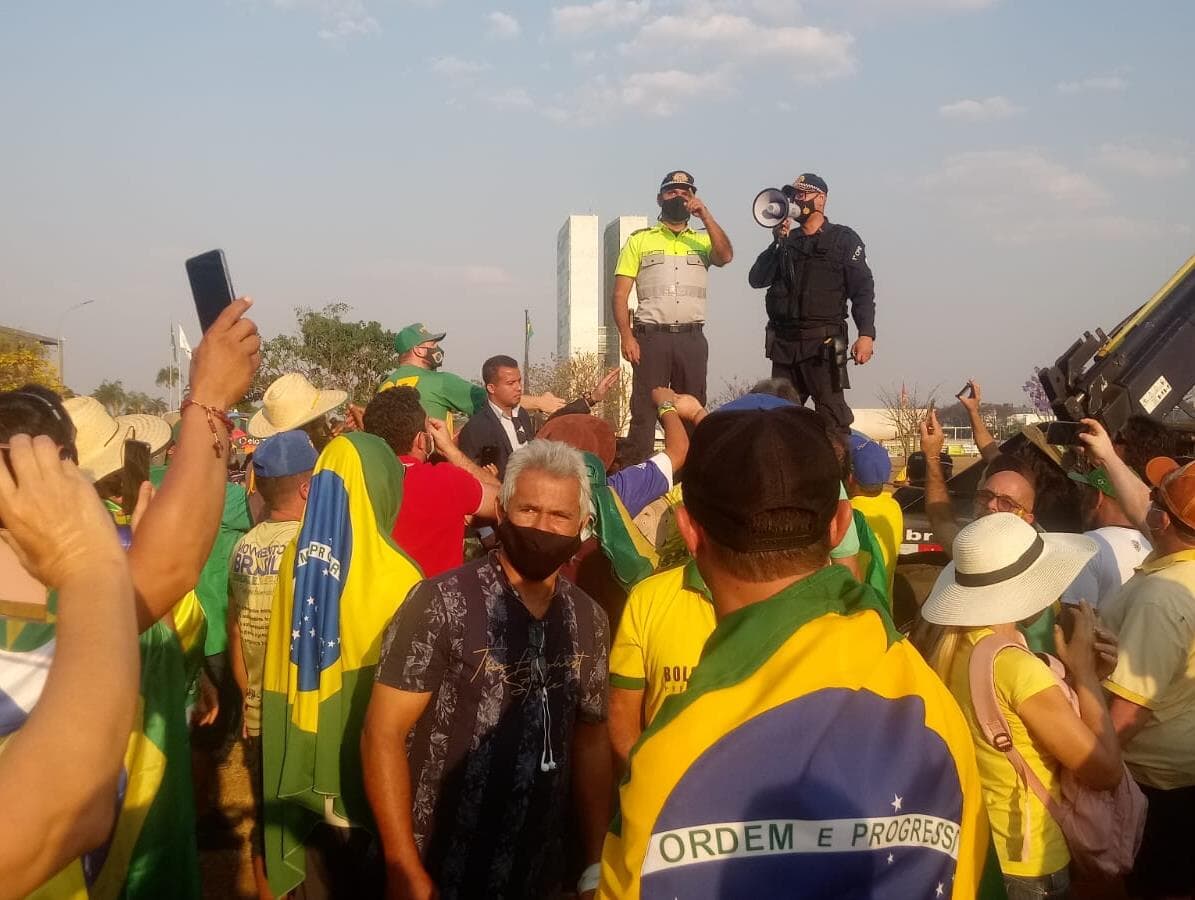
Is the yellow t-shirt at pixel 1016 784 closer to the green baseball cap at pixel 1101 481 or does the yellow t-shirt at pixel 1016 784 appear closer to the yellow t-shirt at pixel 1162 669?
the yellow t-shirt at pixel 1162 669

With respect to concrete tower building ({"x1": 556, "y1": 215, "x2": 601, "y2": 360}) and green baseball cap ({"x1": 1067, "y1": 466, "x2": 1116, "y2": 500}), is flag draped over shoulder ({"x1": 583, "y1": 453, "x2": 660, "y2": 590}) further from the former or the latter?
concrete tower building ({"x1": 556, "y1": 215, "x2": 601, "y2": 360})

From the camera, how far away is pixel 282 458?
15.8 feet

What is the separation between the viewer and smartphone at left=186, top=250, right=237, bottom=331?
2.29 m

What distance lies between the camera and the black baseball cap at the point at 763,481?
1714 mm

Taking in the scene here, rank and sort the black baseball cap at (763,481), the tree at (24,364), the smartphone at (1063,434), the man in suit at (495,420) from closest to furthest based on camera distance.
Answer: the black baseball cap at (763,481), the smartphone at (1063,434), the man in suit at (495,420), the tree at (24,364)

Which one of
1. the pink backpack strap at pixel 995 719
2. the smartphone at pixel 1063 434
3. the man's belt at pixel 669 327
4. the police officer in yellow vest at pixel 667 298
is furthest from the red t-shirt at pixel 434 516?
the smartphone at pixel 1063 434

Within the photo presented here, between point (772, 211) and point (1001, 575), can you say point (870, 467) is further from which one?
point (772, 211)

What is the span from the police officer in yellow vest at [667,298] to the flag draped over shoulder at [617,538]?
103 inches

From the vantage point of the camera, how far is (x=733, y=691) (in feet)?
4.99

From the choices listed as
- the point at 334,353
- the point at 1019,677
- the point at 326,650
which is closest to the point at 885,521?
the point at 1019,677

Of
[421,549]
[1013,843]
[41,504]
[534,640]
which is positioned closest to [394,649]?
[534,640]

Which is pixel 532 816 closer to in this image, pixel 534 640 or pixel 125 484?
pixel 534 640

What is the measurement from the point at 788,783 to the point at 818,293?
Result: 575 centimetres

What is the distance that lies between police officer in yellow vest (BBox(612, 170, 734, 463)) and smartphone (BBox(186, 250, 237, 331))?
4.66m
